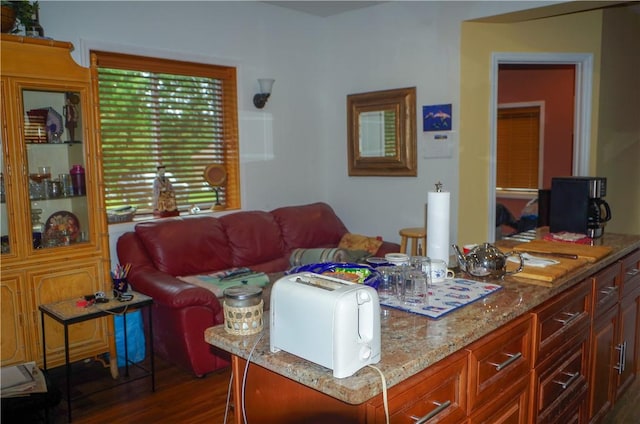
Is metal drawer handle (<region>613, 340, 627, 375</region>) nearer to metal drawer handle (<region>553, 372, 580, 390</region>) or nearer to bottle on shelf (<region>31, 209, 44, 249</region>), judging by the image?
metal drawer handle (<region>553, 372, 580, 390</region>)

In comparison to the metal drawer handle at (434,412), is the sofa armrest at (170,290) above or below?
below

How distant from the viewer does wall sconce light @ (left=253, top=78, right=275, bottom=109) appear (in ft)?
14.8

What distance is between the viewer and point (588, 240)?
279 centimetres

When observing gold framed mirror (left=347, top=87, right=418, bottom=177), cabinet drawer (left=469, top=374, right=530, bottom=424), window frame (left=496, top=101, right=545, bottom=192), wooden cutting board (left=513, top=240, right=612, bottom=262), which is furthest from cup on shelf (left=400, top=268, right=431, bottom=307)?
window frame (left=496, top=101, right=545, bottom=192)

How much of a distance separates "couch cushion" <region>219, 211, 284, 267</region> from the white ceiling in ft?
6.23

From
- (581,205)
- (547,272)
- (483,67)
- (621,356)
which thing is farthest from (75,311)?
(483,67)

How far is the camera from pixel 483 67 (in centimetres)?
423

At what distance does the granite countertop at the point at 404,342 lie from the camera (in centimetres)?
124

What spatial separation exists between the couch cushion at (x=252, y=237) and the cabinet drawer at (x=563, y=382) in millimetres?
2574

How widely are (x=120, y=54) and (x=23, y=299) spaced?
72.4 inches

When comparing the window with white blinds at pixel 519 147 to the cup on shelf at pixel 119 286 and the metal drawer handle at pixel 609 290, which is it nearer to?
the metal drawer handle at pixel 609 290

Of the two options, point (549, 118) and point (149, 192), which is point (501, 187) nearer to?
point (549, 118)

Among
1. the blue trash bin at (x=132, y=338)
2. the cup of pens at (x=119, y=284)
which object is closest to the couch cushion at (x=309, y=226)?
the blue trash bin at (x=132, y=338)

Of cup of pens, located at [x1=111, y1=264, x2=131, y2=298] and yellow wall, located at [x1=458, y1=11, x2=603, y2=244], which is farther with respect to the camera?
yellow wall, located at [x1=458, y1=11, x2=603, y2=244]
